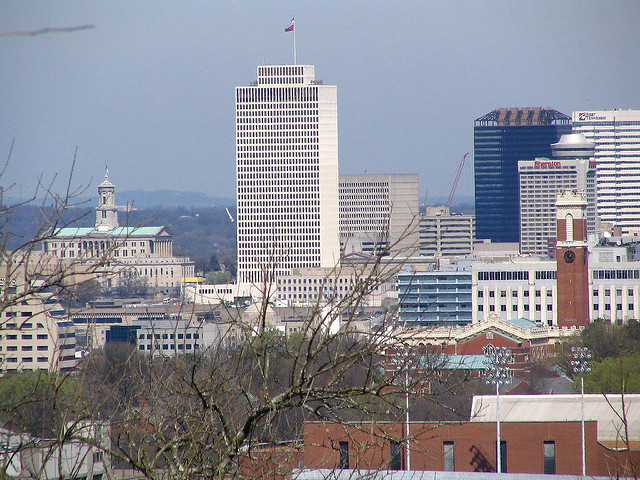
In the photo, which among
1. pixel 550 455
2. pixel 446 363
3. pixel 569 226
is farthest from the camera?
pixel 569 226

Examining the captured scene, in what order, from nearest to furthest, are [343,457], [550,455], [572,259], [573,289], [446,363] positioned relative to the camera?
[446,363]
[343,457]
[550,455]
[572,259]
[573,289]

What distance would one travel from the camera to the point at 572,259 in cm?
13688

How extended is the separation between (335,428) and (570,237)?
95.9 metres

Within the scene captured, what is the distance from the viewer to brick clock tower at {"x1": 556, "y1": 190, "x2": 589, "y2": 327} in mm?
134875

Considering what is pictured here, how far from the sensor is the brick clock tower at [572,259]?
13488 cm

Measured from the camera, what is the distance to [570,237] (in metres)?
136

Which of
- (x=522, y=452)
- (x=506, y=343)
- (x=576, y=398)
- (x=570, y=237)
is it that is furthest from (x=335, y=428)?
(x=570, y=237)

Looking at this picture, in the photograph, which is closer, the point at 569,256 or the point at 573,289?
the point at 569,256

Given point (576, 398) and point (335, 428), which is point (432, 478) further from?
point (576, 398)

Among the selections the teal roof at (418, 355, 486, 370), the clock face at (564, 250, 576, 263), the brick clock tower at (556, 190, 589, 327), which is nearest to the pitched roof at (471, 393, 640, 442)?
the teal roof at (418, 355, 486, 370)

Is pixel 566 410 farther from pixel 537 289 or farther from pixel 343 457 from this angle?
pixel 537 289

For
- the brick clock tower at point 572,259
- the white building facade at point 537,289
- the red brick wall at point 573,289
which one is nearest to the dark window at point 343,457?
the brick clock tower at point 572,259

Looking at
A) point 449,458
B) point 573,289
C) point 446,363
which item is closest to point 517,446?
point 449,458

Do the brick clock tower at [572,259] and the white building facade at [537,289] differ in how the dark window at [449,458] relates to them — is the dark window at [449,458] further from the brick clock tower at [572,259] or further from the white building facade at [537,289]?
the white building facade at [537,289]
